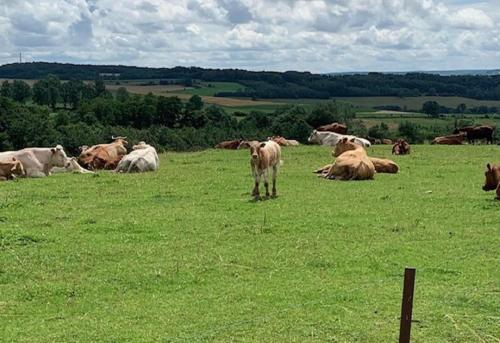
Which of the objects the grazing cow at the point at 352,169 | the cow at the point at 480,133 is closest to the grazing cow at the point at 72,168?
the grazing cow at the point at 352,169

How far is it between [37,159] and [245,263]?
558 inches

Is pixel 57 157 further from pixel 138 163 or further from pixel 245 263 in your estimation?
pixel 245 263

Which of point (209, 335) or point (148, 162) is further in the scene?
A: point (148, 162)

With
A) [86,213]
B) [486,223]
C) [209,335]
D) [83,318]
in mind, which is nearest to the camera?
[209,335]

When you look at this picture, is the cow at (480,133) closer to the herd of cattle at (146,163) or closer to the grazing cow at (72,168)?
the herd of cattle at (146,163)

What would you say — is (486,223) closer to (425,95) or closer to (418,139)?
(418,139)

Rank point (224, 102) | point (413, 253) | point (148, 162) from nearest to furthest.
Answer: point (413, 253)
point (148, 162)
point (224, 102)

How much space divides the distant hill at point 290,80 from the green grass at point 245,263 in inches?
4576

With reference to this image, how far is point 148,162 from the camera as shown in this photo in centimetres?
2406

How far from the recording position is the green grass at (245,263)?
7918 mm

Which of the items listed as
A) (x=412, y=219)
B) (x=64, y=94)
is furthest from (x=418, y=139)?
(x=64, y=94)

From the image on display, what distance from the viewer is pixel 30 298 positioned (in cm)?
919

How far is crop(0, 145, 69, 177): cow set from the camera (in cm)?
2247

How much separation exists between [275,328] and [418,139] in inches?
1620
